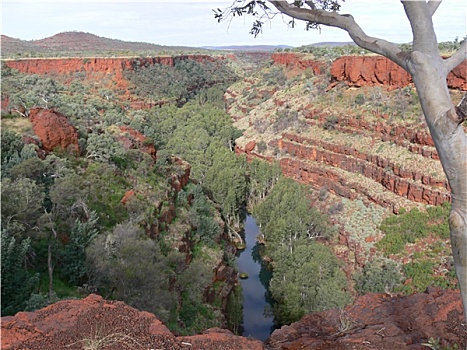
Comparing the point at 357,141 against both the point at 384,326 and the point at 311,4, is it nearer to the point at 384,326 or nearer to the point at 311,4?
the point at 384,326

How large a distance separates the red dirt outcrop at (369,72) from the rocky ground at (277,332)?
28.7 m

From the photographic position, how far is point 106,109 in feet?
127

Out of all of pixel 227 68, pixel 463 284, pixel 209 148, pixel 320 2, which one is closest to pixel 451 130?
pixel 463 284

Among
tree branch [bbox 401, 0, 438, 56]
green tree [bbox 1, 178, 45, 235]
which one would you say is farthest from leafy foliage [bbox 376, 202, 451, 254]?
tree branch [bbox 401, 0, 438, 56]

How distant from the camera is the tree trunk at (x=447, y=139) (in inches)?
121

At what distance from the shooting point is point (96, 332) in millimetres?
4824

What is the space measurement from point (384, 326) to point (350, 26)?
4.68 m

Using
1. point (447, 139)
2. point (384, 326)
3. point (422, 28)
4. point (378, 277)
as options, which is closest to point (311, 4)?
point (422, 28)

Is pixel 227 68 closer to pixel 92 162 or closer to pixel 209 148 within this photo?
pixel 209 148

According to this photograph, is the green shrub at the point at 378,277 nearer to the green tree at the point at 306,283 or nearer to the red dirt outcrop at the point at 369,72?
the green tree at the point at 306,283

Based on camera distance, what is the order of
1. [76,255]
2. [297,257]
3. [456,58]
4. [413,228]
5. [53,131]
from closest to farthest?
[456,58]
[76,255]
[53,131]
[297,257]
[413,228]

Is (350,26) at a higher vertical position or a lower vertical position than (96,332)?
higher

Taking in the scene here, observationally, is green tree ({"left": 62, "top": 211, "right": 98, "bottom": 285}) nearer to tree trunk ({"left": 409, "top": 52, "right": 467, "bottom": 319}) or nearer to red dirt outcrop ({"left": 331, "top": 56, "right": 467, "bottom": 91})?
tree trunk ({"left": 409, "top": 52, "right": 467, "bottom": 319})

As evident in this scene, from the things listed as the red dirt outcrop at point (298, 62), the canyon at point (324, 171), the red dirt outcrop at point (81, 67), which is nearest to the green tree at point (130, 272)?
the canyon at point (324, 171)
